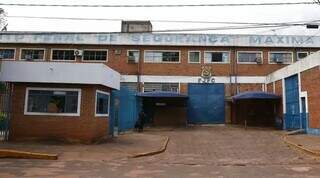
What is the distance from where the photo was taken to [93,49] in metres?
37.4

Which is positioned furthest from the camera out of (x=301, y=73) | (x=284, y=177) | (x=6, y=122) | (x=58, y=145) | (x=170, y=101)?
(x=170, y=101)

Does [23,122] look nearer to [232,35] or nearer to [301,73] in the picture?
[301,73]

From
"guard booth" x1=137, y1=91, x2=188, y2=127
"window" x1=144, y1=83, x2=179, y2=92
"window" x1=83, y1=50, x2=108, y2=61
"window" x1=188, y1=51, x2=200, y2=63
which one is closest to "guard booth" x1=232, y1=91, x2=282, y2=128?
"guard booth" x1=137, y1=91, x2=188, y2=127

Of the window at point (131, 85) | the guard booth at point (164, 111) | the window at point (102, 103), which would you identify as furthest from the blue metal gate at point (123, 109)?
the window at point (131, 85)

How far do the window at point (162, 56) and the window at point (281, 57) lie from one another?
8.00 meters

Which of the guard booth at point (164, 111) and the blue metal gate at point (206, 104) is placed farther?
the blue metal gate at point (206, 104)

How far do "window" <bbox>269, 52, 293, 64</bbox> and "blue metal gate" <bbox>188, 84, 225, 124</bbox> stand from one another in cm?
504

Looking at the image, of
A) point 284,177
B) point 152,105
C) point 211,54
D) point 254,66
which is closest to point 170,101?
point 152,105

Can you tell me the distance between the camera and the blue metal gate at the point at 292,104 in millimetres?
27734

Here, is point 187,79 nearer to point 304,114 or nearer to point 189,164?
point 304,114

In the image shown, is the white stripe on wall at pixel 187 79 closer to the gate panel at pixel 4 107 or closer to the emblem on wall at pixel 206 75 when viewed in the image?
the emblem on wall at pixel 206 75

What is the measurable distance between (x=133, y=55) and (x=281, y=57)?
41.7ft

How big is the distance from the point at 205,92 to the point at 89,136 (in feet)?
59.5

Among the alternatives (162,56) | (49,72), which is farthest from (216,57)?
(49,72)
